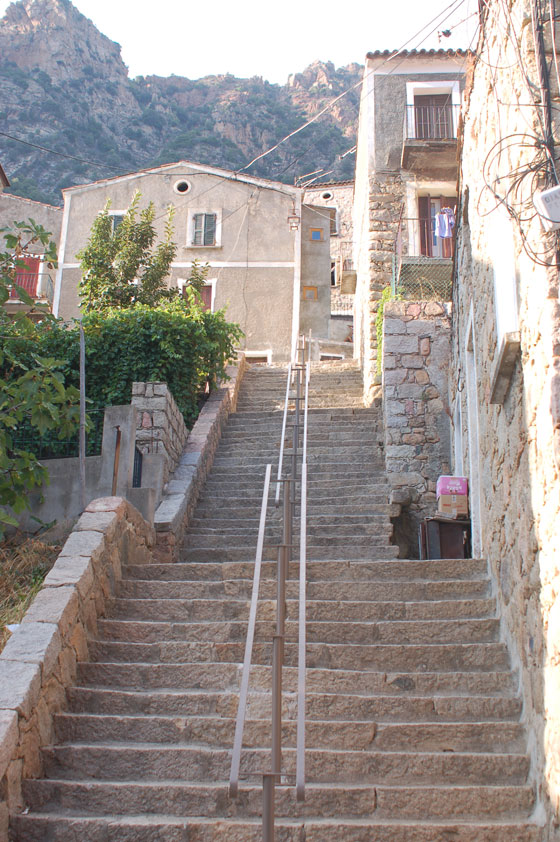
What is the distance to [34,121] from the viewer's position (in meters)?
50.2

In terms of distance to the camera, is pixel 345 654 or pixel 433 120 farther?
pixel 433 120

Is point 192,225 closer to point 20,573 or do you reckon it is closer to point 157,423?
point 157,423

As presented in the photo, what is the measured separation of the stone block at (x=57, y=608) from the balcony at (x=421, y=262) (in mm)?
8185

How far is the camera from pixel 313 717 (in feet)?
14.2

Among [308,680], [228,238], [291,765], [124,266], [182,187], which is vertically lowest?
[291,765]

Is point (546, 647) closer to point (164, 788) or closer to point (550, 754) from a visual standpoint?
point (550, 754)

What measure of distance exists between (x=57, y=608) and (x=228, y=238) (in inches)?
625

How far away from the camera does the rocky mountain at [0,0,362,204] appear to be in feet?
160

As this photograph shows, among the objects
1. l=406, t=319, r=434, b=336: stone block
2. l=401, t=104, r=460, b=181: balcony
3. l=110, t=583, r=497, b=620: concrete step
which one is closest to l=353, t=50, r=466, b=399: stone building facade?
l=401, t=104, r=460, b=181: balcony

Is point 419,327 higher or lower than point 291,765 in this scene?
higher

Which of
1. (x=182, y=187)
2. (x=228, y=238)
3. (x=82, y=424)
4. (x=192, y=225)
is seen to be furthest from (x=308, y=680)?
(x=182, y=187)

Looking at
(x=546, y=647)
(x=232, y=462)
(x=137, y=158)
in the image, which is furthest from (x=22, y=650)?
(x=137, y=158)

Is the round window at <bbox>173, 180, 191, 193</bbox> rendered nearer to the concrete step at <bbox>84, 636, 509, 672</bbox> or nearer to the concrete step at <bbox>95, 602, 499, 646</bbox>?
the concrete step at <bbox>95, 602, 499, 646</bbox>

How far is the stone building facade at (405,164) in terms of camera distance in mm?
14031
